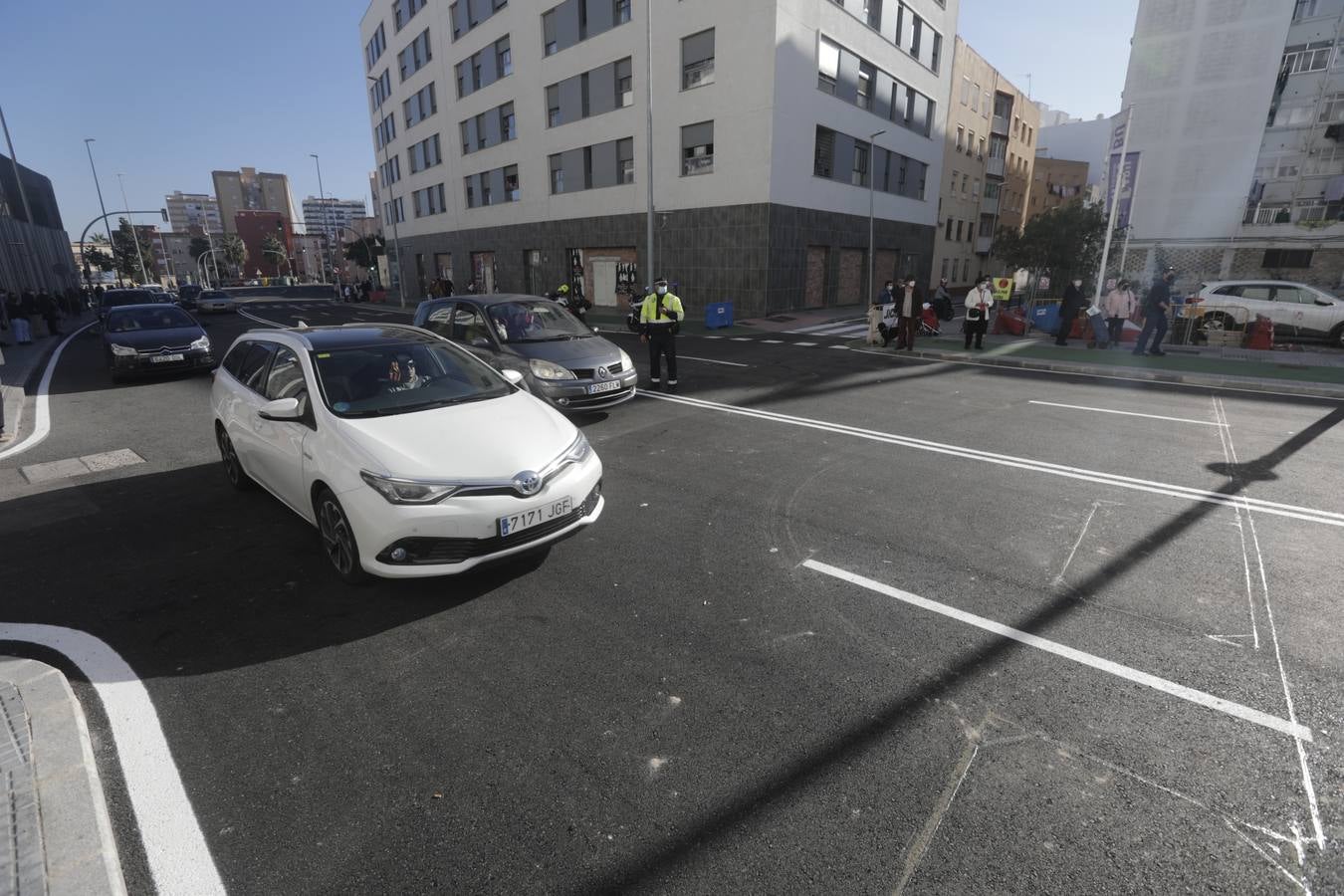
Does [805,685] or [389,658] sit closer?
[805,685]

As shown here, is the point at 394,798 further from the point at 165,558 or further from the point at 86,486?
the point at 86,486

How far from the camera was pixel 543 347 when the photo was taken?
27.7 feet

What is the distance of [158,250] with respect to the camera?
5571 inches

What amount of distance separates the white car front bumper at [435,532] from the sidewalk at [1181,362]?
12.8 m

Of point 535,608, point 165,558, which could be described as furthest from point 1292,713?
point 165,558

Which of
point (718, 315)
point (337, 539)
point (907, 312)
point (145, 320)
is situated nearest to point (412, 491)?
point (337, 539)

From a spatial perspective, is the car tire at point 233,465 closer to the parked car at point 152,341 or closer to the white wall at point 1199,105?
the parked car at point 152,341

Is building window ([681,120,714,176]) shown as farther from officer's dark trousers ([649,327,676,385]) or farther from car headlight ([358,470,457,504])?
car headlight ([358,470,457,504])

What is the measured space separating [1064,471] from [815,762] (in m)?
5.16

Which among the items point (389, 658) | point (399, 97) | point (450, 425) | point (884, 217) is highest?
point (399, 97)

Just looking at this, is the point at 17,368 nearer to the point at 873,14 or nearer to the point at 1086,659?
the point at 1086,659

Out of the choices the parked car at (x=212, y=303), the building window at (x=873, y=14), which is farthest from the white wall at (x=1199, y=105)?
the parked car at (x=212, y=303)

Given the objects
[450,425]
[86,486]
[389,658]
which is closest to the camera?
[389,658]

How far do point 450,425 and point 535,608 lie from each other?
1.40m
